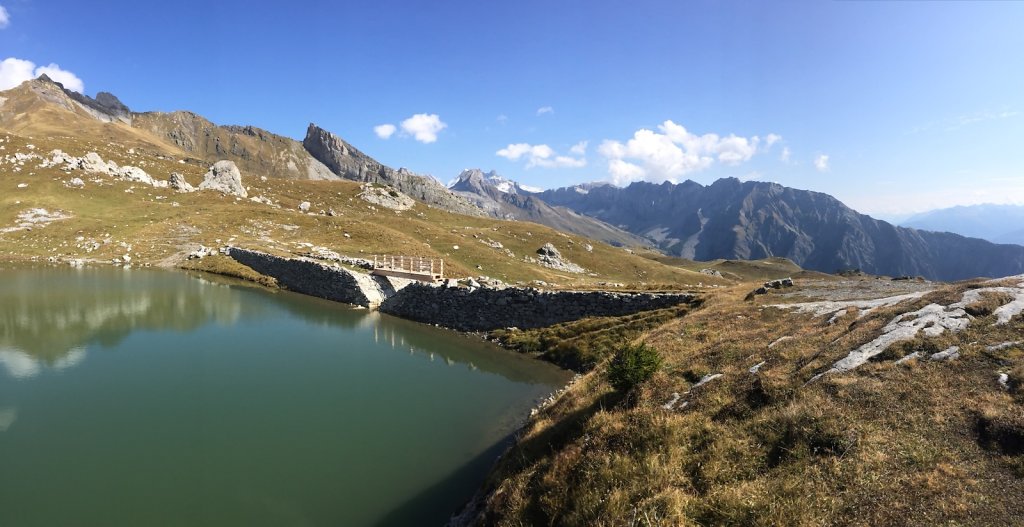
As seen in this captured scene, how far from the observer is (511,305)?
38844 mm

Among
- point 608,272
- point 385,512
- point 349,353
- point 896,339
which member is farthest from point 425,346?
point 608,272

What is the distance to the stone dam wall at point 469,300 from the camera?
1415 inches

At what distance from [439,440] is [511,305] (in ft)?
67.4

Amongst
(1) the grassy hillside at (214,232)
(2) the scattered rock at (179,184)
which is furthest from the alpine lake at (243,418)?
(2) the scattered rock at (179,184)

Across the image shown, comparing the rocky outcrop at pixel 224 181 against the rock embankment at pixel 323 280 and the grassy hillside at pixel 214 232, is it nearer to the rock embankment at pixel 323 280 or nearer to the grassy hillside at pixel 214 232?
the grassy hillside at pixel 214 232

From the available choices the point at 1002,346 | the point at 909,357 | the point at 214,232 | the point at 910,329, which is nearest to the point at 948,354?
the point at 909,357

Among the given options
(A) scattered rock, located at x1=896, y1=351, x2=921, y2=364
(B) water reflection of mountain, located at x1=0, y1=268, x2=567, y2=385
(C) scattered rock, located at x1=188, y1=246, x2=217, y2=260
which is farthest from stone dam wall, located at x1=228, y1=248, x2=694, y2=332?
(C) scattered rock, located at x1=188, y1=246, x2=217, y2=260

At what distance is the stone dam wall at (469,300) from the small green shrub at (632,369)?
20.7 meters

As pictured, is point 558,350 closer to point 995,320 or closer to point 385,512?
point 385,512

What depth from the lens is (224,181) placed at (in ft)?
419

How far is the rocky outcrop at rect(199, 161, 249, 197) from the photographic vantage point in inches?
4911

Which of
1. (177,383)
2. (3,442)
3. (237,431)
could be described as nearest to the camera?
(3,442)

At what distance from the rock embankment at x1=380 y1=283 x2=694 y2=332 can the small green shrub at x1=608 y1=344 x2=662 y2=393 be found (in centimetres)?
2070

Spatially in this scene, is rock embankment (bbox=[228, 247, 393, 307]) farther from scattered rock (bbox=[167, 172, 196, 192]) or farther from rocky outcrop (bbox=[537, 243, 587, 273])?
scattered rock (bbox=[167, 172, 196, 192])
